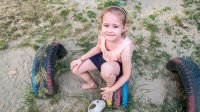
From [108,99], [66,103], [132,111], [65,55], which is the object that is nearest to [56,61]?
[65,55]

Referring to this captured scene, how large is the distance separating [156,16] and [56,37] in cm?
162

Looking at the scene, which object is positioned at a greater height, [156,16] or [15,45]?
[156,16]

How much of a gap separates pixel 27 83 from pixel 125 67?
1.31m

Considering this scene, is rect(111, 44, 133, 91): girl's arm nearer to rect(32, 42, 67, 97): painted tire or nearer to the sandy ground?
the sandy ground

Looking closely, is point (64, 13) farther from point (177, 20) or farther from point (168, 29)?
point (177, 20)

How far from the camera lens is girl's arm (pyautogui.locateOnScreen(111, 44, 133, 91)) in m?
3.21

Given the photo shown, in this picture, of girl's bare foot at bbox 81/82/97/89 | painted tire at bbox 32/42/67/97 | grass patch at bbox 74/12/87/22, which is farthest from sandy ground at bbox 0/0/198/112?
grass patch at bbox 74/12/87/22

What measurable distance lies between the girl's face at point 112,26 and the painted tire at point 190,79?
37.5 inches

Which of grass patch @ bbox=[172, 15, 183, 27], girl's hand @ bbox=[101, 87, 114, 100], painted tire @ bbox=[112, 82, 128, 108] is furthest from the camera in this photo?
grass patch @ bbox=[172, 15, 183, 27]

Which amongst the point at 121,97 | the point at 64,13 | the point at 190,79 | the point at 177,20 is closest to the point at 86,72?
the point at 121,97

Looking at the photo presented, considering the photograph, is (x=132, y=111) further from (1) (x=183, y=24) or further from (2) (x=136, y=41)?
(1) (x=183, y=24)

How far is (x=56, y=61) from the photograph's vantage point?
13.1 ft

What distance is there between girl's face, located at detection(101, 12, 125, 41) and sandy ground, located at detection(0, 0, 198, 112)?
87 cm

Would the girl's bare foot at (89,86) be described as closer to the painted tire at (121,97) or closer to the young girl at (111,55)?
the young girl at (111,55)
